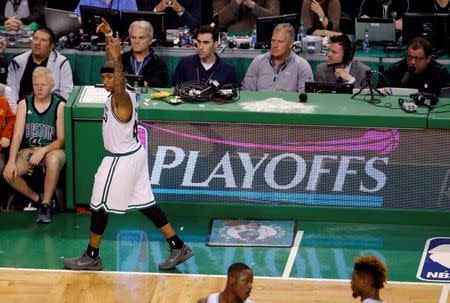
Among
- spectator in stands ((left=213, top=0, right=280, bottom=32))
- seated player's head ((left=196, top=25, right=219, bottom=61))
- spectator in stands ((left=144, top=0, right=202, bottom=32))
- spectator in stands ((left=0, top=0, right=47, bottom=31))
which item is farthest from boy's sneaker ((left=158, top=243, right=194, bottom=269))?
spectator in stands ((left=0, top=0, right=47, bottom=31))

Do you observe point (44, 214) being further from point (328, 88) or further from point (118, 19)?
point (118, 19)

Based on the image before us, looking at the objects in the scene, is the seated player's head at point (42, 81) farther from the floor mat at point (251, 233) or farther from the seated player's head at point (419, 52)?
the seated player's head at point (419, 52)

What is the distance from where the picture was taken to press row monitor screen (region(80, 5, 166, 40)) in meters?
13.0

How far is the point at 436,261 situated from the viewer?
981cm

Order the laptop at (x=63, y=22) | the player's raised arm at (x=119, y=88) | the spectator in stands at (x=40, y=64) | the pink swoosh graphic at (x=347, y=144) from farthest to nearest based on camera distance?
the laptop at (x=63, y=22) < the spectator in stands at (x=40, y=64) < the pink swoosh graphic at (x=347, y=144) < the player's raised arm at (x=119, y=88)

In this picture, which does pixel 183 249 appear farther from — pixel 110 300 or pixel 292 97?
pixel 292 97

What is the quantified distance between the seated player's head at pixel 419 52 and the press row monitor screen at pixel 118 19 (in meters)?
2.90

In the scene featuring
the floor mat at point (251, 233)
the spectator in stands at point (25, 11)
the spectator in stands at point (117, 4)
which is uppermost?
the spectator in stands at point (117, 4)

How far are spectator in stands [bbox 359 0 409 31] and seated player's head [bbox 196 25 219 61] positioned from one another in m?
3.06

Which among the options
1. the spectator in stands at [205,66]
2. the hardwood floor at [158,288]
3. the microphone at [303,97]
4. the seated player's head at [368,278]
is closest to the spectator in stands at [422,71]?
the microphone at [303,97]

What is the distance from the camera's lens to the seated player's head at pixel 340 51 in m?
11.8

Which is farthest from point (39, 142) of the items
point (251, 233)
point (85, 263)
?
point (251, 233)

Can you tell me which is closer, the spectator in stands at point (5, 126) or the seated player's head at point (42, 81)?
the seated player's head at point (42, 81)

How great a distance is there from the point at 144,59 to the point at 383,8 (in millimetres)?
3585
